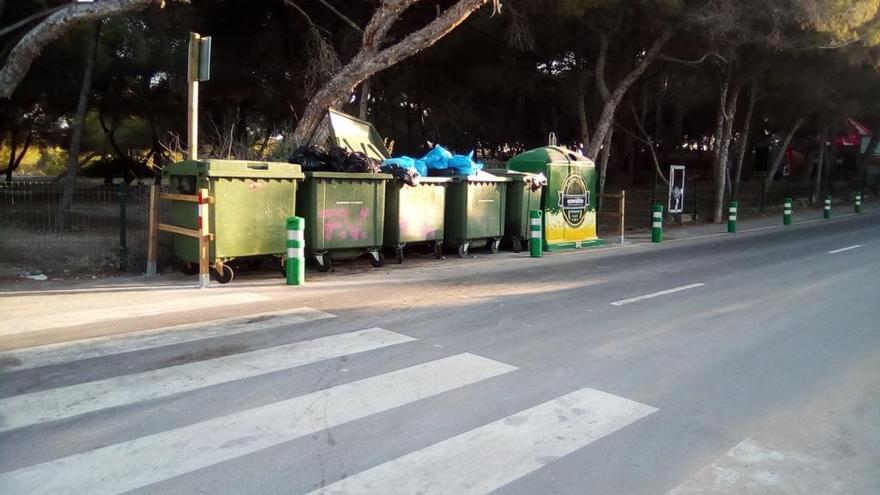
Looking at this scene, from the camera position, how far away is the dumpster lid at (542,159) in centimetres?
1471

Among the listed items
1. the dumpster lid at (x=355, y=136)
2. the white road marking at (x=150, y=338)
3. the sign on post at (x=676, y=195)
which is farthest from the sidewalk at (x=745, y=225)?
the white road marking at (x=150, y=338)

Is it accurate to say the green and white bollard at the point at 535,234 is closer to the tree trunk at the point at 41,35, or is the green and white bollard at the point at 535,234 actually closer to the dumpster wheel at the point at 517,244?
the dumpster wheel at the point at 517,244

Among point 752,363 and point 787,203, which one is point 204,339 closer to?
point 752,363

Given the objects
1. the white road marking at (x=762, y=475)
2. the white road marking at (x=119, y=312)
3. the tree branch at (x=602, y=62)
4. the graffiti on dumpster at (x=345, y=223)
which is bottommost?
the white road marking at (x=762, y=475)

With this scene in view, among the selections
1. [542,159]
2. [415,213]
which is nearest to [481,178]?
[415,213]

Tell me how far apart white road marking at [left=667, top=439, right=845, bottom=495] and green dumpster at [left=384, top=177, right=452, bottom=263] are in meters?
8.34

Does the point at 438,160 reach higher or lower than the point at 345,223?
higher

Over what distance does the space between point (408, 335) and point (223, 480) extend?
3204mm

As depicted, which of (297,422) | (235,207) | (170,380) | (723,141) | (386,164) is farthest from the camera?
(723,141)

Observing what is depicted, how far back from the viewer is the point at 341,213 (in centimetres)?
1080

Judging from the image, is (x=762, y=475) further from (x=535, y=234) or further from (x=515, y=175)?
(x=515, y=175)

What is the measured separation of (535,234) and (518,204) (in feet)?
3.17

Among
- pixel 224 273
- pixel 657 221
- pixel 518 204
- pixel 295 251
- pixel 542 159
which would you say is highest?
pixel 542 159

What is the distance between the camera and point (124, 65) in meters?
24.7
